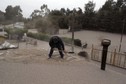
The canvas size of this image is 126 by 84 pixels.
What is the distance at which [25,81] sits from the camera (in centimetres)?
338

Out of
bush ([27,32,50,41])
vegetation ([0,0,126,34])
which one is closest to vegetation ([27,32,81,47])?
bush ([27,32,50,41])

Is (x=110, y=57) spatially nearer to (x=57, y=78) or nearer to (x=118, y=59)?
(x=118, y=59)

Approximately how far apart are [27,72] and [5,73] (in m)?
0.51

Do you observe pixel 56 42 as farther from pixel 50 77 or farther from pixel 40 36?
pixel 40 36

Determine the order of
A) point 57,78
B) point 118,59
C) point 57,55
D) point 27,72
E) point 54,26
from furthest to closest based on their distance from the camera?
point 54,26 < point 118,59 < point 57,55 < point 27,72 < point 57,78

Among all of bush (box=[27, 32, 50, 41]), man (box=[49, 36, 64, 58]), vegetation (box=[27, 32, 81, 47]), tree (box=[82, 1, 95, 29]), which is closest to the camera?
man (box=[49, 36, 64, 58])

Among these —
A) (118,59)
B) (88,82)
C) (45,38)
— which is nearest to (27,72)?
(88,82)

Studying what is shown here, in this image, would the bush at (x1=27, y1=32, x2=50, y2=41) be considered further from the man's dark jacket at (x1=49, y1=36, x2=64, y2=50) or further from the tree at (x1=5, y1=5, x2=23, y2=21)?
the tree at (x1=5, y1=5, x2=23, y2=21)

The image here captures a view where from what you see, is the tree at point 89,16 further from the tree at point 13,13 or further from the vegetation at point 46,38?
the tree at point 13,13

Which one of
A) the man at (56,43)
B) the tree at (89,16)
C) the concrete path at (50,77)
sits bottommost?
the concrete path at (50,77)

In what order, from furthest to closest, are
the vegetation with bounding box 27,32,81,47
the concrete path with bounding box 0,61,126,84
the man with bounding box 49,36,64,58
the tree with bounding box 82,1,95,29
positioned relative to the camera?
1. the tree with bounding box 82,1,95,29
2. the vegetation with bounding box 27,32,81,47
3. the man with bounding box 49,36,64,58
4. the concrete path with bounding box 0,61,126,84

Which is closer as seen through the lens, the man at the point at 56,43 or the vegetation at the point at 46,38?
the man at the point at 56,43

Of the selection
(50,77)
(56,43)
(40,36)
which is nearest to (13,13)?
(40,36)

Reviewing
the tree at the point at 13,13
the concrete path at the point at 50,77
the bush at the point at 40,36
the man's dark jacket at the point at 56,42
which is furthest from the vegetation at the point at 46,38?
the tree at the point at 13,13
